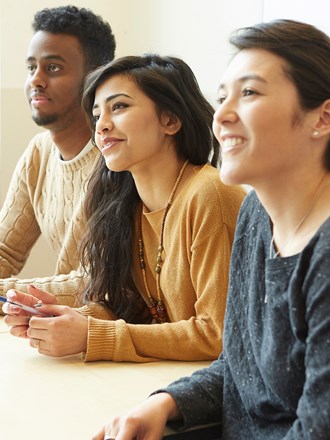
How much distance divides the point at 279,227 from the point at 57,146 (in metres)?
1.38

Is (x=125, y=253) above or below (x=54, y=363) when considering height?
above

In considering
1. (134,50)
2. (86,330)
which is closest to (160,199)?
(86,330)

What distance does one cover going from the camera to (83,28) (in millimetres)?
2449

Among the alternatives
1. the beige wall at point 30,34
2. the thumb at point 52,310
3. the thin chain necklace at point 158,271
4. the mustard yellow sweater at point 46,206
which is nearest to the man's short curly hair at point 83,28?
the mustard yellow sweater at point 46,206

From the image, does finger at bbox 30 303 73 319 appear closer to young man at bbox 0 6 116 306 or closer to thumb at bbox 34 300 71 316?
thumb at bbox 34 300 71 316

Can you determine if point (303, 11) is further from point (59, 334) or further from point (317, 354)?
point (317, 354)

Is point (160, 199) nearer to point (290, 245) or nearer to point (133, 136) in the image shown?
point (133, 136)

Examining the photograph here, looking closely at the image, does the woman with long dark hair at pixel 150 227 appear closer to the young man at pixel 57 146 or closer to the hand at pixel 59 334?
the hand at pixel 59 334

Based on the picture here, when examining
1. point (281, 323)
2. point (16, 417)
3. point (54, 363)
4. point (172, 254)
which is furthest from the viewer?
point (172, 254)

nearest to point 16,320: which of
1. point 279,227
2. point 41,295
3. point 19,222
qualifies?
point 41,295

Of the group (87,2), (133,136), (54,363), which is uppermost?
(87,2)

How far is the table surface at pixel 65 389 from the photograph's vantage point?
1277 mm

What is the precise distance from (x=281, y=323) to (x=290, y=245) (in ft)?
0.40

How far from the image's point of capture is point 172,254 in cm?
178
